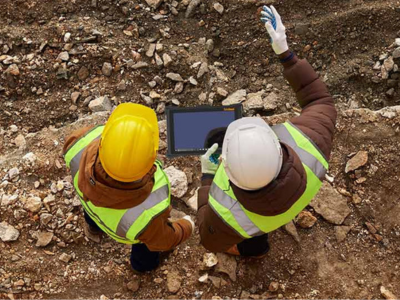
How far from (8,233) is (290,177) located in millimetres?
2410

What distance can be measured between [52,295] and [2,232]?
2.20 feet

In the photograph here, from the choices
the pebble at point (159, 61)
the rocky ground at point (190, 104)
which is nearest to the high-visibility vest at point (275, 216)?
the rocky ground at point (190, 104)

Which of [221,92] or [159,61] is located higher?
[159,61]

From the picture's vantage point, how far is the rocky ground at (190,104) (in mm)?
3268

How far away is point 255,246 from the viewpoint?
3186 millimetres

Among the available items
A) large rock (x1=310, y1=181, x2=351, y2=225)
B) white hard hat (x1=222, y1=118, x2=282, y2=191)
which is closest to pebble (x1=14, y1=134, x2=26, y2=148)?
white hard hat (x1=222, y1=118, x2=282, y2=191)

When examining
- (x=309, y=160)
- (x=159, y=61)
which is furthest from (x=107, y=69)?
(x=309, y=160)

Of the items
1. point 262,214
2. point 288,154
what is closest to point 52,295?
point 262,214

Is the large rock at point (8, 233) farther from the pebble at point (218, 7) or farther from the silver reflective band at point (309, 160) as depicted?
the pebble at point (218, 7)

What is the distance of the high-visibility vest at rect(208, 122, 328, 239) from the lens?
2.47 metres

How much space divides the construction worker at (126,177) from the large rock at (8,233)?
107 centimetres

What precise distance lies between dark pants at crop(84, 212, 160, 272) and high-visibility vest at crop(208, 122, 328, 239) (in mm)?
→ 762

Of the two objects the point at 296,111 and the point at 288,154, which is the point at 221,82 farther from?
the point at 288,154

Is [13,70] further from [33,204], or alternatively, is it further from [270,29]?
[270,29]
